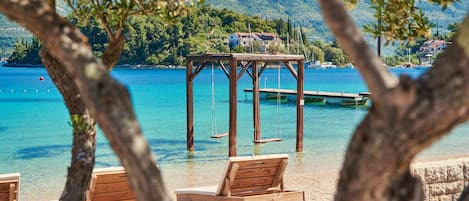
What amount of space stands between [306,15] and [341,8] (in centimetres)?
12758

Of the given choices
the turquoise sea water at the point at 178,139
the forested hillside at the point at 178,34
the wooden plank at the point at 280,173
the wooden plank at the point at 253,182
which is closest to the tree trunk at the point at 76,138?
the wooden plank at the point at 253,182

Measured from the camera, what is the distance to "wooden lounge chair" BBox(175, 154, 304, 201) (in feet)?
22.0

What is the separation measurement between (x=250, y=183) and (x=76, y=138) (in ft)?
12.0

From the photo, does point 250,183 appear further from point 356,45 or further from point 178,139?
point 178,139

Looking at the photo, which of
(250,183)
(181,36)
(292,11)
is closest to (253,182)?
(250,183)

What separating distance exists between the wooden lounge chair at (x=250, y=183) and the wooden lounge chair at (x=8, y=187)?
5.45 feet

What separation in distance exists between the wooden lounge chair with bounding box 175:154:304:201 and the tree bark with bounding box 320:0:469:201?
416 centimetres

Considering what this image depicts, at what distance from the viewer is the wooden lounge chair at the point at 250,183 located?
6707mm

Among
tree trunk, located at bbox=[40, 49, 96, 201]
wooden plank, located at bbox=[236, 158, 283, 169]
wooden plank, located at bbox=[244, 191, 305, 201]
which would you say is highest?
tree trunk, located at bbox=[40, 49, 96, 201]

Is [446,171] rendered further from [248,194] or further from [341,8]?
[341,8]

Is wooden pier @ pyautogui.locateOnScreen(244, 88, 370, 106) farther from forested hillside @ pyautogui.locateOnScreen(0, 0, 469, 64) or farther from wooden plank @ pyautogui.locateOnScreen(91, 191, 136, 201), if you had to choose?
forested hillside @ pyautogui.locateOnScreen(0, 0, 469, 64)

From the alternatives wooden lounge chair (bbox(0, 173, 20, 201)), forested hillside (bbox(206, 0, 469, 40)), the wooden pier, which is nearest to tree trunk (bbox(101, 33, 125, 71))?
wooden lounge chair (bbox(0, 173, 20, 201))

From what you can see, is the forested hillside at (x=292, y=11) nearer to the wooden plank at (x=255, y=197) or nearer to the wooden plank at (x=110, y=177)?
the wooden plank at (x=255, y=197)

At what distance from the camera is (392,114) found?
227 centimetres
